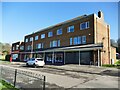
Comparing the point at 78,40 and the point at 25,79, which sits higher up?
the point at 78,40

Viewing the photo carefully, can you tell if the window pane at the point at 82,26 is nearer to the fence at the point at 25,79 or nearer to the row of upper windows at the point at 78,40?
the row of upper windows at the point at 78,40

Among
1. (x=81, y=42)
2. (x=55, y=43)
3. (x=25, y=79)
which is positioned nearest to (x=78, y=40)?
(x=81, y=42)

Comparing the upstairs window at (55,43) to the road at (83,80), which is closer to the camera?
the road at (83,80)

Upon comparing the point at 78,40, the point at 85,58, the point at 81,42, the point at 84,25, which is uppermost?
the point at 84,25

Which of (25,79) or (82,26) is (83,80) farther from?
(82,26)

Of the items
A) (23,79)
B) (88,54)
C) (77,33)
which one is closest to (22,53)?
(77,33)

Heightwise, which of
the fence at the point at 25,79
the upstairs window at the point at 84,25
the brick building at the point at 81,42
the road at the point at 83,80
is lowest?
the road at the point at 83,80

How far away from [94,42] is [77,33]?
5.21 m

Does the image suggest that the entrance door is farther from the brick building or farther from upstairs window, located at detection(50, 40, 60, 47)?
upstairs window, located at detection(50, 40, 60, 47)

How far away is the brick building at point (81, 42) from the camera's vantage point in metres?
25.2

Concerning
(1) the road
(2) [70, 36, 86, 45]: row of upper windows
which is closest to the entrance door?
(2) [70, 36, 86, 45]: row of upper windows

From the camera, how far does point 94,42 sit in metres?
25.6

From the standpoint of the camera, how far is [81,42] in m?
28.4

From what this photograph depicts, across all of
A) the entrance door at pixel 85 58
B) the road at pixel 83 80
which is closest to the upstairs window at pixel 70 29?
the entrance door at pixel 85 58
